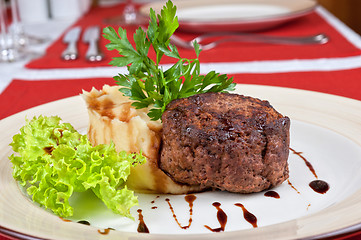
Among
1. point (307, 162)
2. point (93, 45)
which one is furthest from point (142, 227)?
point (93, 45)

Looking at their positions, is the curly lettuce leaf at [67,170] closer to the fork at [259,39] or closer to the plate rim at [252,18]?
the fork at [259,39]

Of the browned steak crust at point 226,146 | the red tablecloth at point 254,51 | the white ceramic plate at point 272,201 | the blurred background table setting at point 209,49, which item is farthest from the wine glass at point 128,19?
the browned steak crust at point 226,146

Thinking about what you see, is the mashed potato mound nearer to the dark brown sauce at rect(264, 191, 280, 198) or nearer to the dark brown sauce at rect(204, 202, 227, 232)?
the dark brown sauce at rect(204, 202, 227, 232)

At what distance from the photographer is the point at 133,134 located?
5.92ft

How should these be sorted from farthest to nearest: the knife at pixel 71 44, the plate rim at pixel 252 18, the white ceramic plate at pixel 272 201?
1. the plate rim at pixel 252 18
2. the knife at pixel 71 44
3. the white ceramic plate at pixel 272 201

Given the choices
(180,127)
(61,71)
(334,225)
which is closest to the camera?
(334,225)

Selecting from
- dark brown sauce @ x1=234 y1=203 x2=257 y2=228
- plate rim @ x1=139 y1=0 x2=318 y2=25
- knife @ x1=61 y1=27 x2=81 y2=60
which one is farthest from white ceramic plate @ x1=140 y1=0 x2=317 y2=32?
dark brown sauce @ x1=234 y1=203 x2=257 y2=228

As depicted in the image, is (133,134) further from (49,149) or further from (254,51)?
(254,51)

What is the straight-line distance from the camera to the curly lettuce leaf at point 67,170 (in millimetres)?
1534

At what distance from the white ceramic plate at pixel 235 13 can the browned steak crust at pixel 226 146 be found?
2.31m

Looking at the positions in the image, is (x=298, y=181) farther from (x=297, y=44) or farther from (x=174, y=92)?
(x=297, y=44)

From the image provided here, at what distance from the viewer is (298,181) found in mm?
1771

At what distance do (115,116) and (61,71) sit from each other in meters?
1.64

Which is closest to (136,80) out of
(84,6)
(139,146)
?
(139,146)
